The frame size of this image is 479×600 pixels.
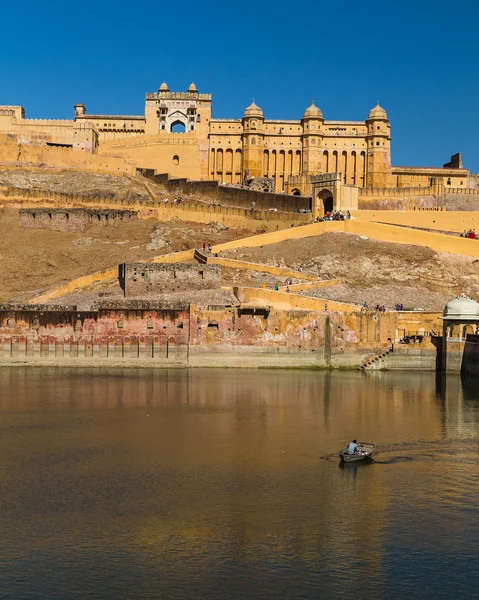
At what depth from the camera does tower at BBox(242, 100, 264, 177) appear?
2749 inches

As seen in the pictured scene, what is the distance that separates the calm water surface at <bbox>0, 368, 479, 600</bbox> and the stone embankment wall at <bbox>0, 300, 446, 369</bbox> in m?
7.67

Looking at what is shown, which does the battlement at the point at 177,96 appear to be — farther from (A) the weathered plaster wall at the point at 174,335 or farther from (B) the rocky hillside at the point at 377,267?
(A) the weathered plaster wall at the point at 174,335

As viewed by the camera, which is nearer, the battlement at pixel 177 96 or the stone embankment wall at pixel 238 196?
the stone embankment wall at pixel 238 196

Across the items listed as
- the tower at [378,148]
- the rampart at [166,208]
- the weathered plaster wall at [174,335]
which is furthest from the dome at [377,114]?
the weathered plaster wall at [174,335]

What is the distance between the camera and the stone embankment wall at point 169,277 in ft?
137

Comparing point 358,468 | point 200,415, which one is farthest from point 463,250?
point 358,468

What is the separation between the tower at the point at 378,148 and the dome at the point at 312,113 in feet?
12.4

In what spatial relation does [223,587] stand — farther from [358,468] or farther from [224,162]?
[224,162]

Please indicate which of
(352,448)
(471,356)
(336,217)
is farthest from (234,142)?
(352,448)

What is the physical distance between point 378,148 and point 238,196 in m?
15.8

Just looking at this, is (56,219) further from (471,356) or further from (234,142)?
(471,356)

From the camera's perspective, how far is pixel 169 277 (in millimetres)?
42094

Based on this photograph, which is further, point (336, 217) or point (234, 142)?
point (234, 142)

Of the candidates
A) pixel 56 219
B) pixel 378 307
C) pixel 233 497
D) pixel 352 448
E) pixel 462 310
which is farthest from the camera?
pixel 56 219
